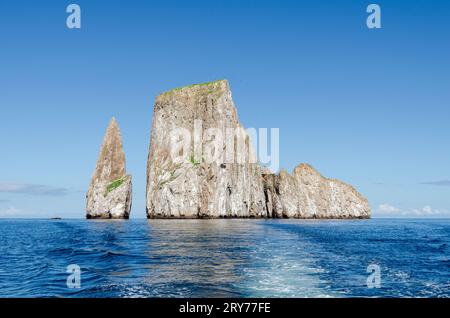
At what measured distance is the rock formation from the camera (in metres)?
145

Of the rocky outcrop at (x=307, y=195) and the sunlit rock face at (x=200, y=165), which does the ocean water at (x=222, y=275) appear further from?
the rocky outcrop at (x=307, y=195)

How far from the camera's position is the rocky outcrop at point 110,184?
15700 centimetres

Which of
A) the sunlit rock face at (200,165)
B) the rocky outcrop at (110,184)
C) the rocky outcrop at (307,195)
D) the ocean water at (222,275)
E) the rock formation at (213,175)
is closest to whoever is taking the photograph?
the ocean water at (222,275)

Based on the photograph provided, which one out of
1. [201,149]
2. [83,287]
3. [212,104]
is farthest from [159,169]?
[83,287]

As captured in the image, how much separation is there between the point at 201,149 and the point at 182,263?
412 ft

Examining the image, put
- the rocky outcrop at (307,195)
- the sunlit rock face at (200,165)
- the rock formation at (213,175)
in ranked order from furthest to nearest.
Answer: the rocky outcrop at (307,195) < the rock formation at (213,175) < the sunlit rock face at (200,165)

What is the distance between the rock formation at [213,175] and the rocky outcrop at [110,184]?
10.6 m

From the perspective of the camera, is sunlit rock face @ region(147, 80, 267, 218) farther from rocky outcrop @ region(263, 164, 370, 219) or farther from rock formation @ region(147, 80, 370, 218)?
rocky outcrop @ region(263, 164, 370, 219)

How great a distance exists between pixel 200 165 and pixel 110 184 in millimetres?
40936

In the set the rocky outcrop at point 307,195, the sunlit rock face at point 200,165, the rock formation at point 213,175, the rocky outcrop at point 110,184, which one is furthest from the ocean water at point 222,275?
the rocky outcrop at point 307,195

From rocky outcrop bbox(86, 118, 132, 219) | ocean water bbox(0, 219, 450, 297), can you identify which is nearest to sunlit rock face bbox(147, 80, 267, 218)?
rocky outcrop bbox(86, 118, 132, 219)

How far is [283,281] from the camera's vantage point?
19203mm

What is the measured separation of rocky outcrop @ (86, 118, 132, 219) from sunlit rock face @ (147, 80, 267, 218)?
33.4 feet

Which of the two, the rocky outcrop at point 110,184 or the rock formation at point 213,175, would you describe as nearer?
the rock formation at point 213,175
